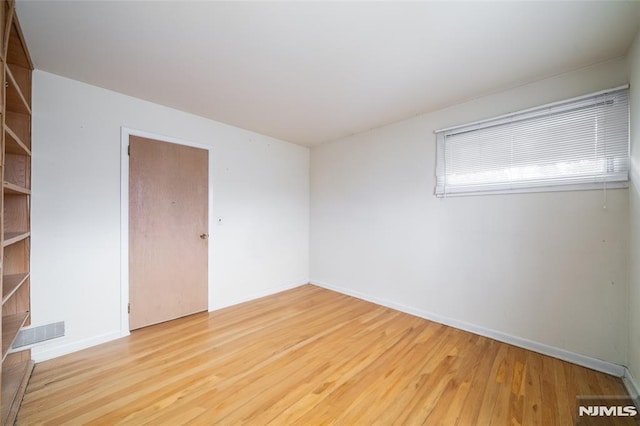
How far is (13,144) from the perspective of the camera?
5.74 ft

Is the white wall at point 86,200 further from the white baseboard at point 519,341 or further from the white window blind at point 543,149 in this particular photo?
the white window blind at point 543,149

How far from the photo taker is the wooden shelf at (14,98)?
1.58 metres

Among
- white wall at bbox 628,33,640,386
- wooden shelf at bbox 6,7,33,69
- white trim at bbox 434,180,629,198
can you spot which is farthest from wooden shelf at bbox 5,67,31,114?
white wall at bbox 628,33,640,386

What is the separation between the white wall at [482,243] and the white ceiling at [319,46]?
1.70ft

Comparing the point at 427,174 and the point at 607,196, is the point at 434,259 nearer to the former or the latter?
the point at 427,174

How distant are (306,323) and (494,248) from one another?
209 centimetres

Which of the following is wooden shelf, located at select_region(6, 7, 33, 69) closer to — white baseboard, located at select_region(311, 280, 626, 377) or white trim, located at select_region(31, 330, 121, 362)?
white trim, located at select_region(31, 330, 121, 362)

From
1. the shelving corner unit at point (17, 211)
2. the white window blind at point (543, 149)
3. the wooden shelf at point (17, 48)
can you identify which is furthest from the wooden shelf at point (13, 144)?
the white window blind at point (543, 149)

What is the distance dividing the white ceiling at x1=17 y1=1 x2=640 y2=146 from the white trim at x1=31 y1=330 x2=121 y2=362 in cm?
234

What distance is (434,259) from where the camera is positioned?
2934 mm

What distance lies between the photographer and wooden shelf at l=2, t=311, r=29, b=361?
1.44 m

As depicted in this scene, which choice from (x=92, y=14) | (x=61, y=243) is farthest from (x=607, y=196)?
(x=61, y=243)

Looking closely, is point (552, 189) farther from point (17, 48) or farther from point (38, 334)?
point (38, 334)

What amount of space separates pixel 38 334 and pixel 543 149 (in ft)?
14.9
